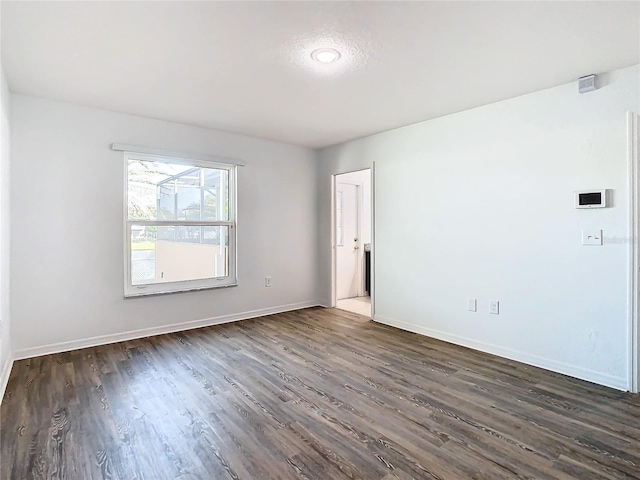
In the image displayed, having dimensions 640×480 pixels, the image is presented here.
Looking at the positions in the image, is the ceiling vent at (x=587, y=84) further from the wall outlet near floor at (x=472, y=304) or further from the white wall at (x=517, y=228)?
the wall outlet near floor at (x=472, y=304)

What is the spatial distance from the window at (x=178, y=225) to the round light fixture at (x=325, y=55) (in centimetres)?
236

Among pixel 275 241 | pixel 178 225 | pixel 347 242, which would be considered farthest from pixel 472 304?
pixel 178 225

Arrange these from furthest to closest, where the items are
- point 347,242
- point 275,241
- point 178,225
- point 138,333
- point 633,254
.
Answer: point 347,242, point 275,241, point 178,225, point 138,333, point 633,254

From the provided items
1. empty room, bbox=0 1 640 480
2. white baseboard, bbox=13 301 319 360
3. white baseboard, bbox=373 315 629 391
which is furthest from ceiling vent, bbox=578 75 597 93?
white baseboard, bbox=13 301 319 360

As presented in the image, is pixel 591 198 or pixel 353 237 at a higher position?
pixel 591 198

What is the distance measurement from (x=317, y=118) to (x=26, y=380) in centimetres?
354

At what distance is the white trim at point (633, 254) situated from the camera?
261 cm

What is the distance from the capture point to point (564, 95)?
2.95 m

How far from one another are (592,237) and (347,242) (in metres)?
3.93

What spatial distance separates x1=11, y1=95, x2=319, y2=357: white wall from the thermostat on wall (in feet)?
11.9

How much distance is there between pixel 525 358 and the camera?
321 centimetres

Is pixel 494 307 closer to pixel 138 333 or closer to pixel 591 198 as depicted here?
pixel 591 198

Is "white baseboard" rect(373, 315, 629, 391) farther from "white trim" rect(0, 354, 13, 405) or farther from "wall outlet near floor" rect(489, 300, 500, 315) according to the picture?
"white trim" rect(0, 354, 13, 405)

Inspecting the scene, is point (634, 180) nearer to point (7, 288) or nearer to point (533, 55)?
point (533, 55)
